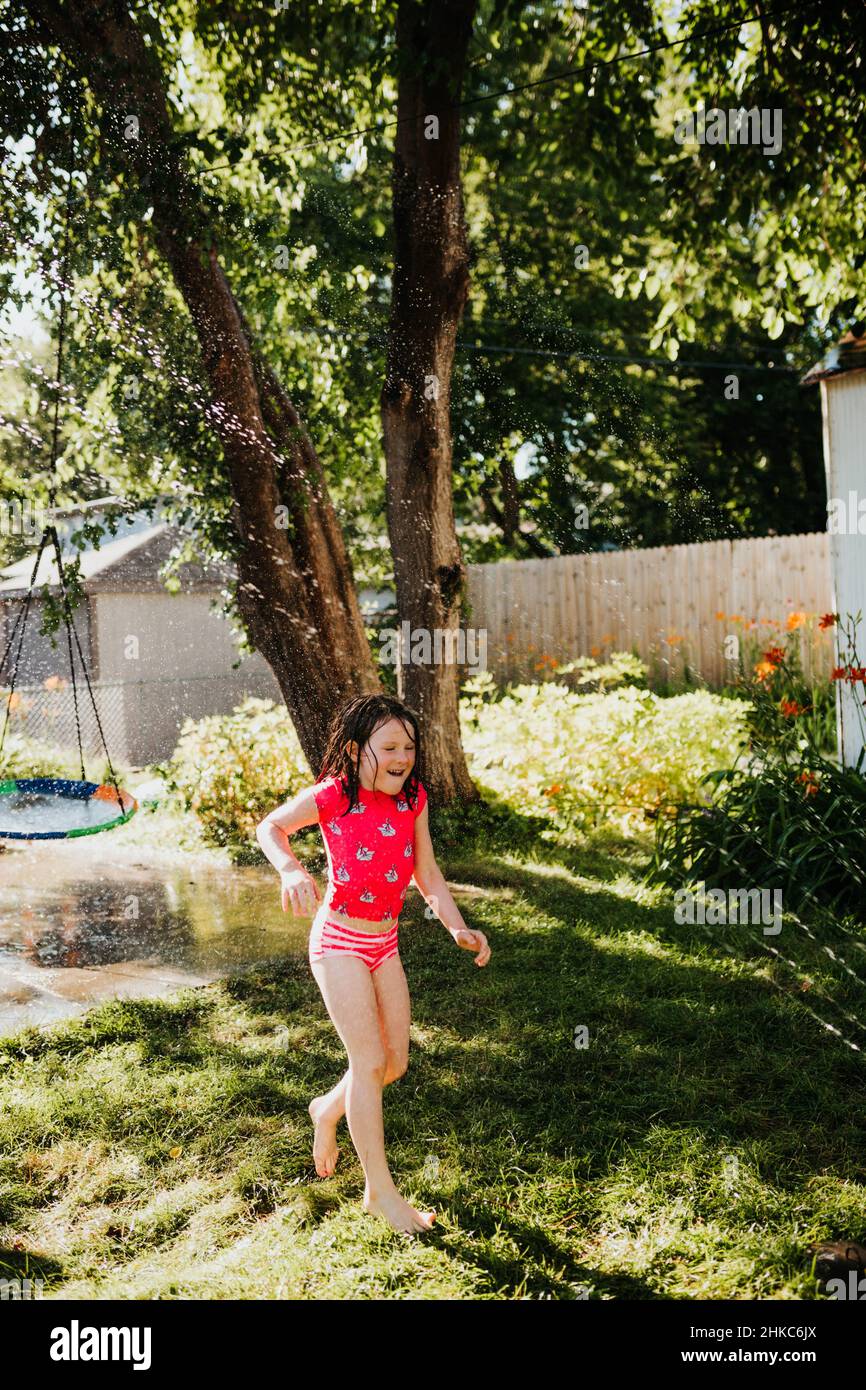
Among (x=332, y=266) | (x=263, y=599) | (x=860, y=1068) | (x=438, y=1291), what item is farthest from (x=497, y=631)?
(x=438, y=1291)

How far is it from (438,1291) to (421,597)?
5592mm

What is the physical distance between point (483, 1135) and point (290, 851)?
125cm

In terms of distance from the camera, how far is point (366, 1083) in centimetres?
280

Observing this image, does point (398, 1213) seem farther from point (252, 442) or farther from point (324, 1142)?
point (252, 442)

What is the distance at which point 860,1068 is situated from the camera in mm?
3723

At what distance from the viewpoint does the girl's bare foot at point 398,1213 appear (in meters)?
2.79

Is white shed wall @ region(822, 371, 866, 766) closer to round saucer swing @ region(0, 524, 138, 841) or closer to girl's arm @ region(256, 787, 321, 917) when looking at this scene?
round saucer swing @ region(0, 524, 138, 841)

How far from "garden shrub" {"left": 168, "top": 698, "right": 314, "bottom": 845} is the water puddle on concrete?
2.12 feet

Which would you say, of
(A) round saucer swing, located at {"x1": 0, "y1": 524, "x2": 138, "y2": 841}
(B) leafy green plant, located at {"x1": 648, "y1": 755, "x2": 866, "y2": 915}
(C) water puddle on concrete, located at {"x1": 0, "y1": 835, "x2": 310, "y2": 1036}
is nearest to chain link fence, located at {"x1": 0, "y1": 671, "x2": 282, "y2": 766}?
(C) water puddle on concrete, located at {"x1": 0, "y1": 835, "x2": 310, "y2": 1036}

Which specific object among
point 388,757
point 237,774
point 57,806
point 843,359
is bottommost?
point 237,774

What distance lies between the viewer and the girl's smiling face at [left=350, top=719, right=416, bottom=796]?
9.63 ft

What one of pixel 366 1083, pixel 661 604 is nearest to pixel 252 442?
pixel 366 1083

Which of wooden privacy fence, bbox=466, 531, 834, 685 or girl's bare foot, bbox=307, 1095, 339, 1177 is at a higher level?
wooden privacy fence, bbox=466, 531, 834, 685
